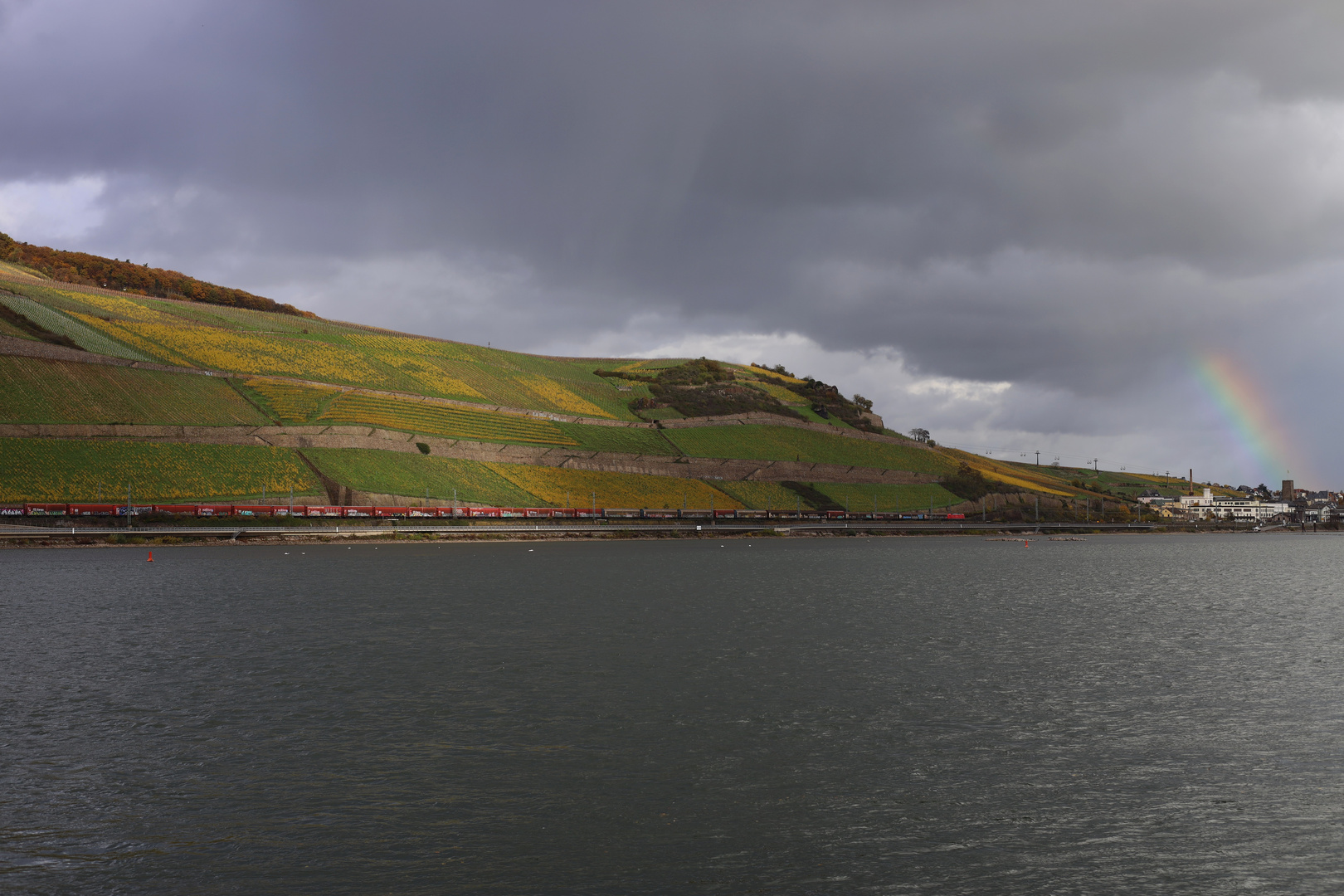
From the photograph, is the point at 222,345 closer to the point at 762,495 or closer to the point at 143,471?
the point at 143,471

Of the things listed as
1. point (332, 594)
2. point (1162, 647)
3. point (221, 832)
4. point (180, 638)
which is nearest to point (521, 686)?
point (221, 832)

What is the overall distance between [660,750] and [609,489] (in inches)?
6016

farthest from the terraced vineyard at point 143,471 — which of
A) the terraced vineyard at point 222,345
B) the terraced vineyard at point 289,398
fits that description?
the terraced vineyard at point 222,345

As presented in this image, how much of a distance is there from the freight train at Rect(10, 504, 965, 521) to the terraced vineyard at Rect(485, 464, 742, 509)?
3424 millimetres

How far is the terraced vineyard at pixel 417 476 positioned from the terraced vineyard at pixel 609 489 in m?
3.66

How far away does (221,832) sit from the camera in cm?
1720

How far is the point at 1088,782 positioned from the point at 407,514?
126 meters

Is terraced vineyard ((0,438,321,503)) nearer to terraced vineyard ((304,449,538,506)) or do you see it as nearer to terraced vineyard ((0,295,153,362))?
terraced vineyard ((304,449,538,506))

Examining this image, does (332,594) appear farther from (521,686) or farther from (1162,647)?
(1162,647)

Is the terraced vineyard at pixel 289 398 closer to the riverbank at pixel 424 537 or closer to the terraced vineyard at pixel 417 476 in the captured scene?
the terraced vineyard at pixel 417 476

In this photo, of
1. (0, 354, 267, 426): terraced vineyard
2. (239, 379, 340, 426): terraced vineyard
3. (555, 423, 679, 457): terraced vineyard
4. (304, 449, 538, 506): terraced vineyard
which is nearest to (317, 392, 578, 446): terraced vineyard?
(239, 379, 340, 426): terraced vineyard

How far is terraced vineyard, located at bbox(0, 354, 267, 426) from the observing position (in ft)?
412

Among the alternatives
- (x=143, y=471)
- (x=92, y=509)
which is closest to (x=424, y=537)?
(x=143, y=471)

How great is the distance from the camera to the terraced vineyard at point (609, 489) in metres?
165
